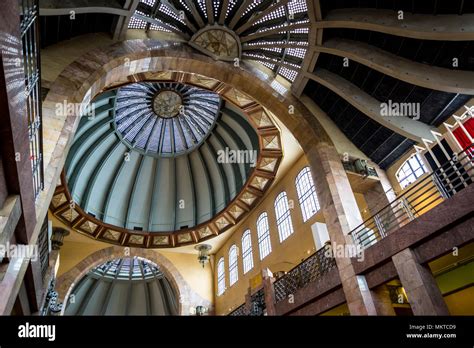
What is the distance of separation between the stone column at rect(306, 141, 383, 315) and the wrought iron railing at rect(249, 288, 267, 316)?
488cm

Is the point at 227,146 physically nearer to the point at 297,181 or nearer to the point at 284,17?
the point at 297,181

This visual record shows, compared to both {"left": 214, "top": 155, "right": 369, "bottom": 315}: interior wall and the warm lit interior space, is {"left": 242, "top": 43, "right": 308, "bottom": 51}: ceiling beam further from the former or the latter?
{"left": 214, "top": 155, "right": 369, "bottom": 315}: interior wall

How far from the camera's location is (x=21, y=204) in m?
5.16

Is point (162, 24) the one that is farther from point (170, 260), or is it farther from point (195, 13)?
point (170, 260)

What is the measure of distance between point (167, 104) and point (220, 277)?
1139 cm

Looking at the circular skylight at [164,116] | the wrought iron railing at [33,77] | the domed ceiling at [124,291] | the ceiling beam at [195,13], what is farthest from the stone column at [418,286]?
the domed ceiling at [124,291]

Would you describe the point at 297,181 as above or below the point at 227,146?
below

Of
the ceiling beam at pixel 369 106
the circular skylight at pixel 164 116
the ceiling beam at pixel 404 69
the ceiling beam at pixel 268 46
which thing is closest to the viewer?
the ceiling beam at pixel 404 69

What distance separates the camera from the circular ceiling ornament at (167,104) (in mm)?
17909

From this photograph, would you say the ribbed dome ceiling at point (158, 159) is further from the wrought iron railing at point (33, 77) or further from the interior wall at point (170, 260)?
the wrought iron railing at point (33, 77)

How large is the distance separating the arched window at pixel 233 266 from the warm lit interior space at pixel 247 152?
0.40 ft

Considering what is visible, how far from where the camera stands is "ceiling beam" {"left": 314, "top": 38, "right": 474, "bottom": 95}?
784 centimetres
